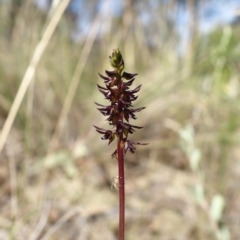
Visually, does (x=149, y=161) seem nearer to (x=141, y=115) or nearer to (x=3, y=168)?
(x=141, y=115)

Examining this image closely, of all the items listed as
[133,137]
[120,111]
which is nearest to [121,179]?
[120,111]

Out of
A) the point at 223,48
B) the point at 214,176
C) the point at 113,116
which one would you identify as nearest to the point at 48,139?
the point at 214,176

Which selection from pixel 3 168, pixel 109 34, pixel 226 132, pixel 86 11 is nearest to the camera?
pixel 226 132

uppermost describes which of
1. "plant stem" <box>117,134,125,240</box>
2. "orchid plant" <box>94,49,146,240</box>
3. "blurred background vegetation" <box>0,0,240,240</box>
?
"blurred background vegetation" <box>0,0,240,240</box>

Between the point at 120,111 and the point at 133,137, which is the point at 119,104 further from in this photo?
the point at 133,137

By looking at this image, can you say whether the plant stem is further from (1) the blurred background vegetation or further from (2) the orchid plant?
(1) the blurred background vegetation

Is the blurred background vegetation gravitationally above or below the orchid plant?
above

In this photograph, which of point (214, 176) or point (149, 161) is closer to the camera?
point (214, 176)

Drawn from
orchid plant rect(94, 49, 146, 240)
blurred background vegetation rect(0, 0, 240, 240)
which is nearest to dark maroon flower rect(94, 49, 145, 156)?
orchid plant rect(94, 49, 146, 240)

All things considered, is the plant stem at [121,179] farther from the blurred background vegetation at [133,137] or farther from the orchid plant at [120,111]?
the blurred background vegetation at [133,137]
